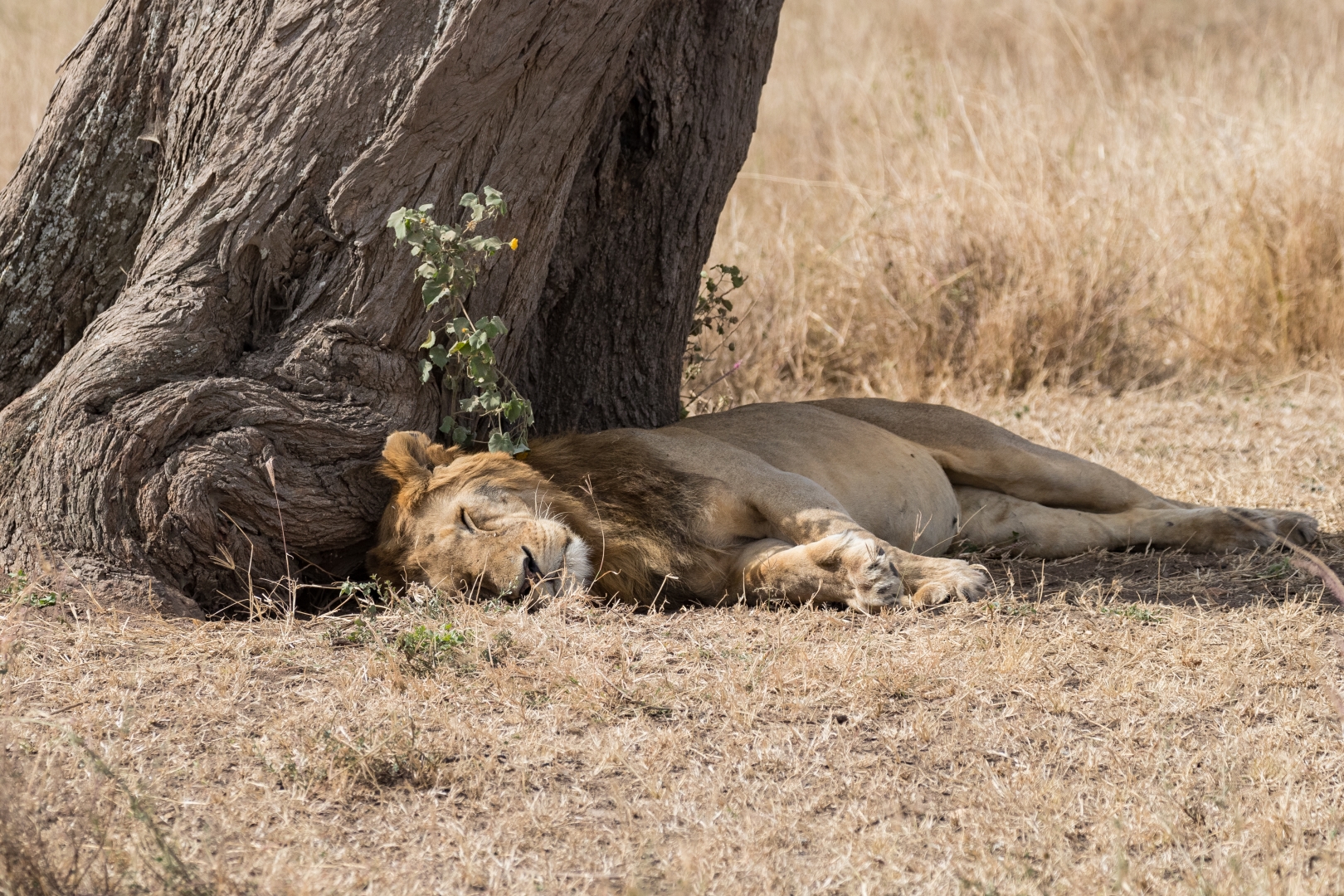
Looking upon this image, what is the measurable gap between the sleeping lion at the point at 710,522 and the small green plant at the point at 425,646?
0.40 metres

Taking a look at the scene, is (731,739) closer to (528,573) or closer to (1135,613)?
(528,573)

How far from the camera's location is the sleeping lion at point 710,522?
3742 millimetres

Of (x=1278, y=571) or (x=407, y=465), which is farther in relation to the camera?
(x=1278, y=571)

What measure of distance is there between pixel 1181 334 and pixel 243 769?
21.7 ft

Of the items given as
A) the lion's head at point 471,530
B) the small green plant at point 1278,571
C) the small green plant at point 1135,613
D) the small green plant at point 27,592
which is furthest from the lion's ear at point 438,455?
the small green plant at point 1278,571

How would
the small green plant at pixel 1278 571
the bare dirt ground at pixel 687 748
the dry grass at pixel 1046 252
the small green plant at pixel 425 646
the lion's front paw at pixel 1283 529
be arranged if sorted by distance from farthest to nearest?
1. the dry grass at pixel 1046 252
2. the lion's front paw at pixel 1283 529
3. the small green plant at pixel 1278 571
4. the small green plant at pixel 425 646
5. the bare dirt ground at pixel 687 748

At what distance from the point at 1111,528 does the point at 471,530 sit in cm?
251

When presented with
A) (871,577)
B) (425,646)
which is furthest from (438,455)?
(871,577)

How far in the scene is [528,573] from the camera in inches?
146

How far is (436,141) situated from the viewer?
3.70 m

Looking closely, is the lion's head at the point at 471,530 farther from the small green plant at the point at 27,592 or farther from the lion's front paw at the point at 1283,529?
the lion's front paw at the point at 1283,529

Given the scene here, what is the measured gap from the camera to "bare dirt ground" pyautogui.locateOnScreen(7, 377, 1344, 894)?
2383 mm

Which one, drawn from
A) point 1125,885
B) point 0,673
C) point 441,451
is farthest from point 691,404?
point 1125,885

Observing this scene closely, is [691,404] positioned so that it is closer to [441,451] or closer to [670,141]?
[670,141]
